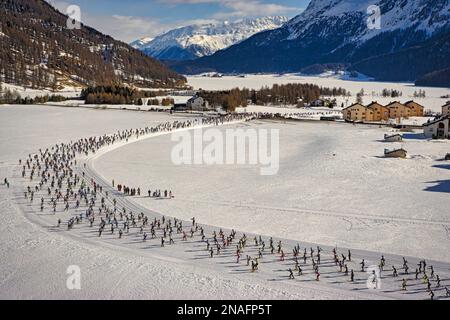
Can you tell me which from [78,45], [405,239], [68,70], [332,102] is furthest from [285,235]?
[78,45]

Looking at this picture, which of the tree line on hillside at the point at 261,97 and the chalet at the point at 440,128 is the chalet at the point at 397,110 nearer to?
the chalet at the point at 440,128

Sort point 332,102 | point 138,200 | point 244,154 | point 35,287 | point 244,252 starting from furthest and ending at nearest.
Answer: point 332,102, point 244,154, point 138,200, point 244,252, point 35,287

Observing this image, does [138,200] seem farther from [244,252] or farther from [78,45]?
[78,45]

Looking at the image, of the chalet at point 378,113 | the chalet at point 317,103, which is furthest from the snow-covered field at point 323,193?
the chalet at point 317,103

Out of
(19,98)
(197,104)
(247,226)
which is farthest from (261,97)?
(247,226)

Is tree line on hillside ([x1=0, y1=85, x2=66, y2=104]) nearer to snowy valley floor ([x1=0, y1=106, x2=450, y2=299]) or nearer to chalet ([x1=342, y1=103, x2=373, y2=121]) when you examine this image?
chalet ([x1=342, y1=103, x2=373, y2=121])

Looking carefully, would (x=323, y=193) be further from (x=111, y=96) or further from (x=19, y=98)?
(x=19, y=98)
